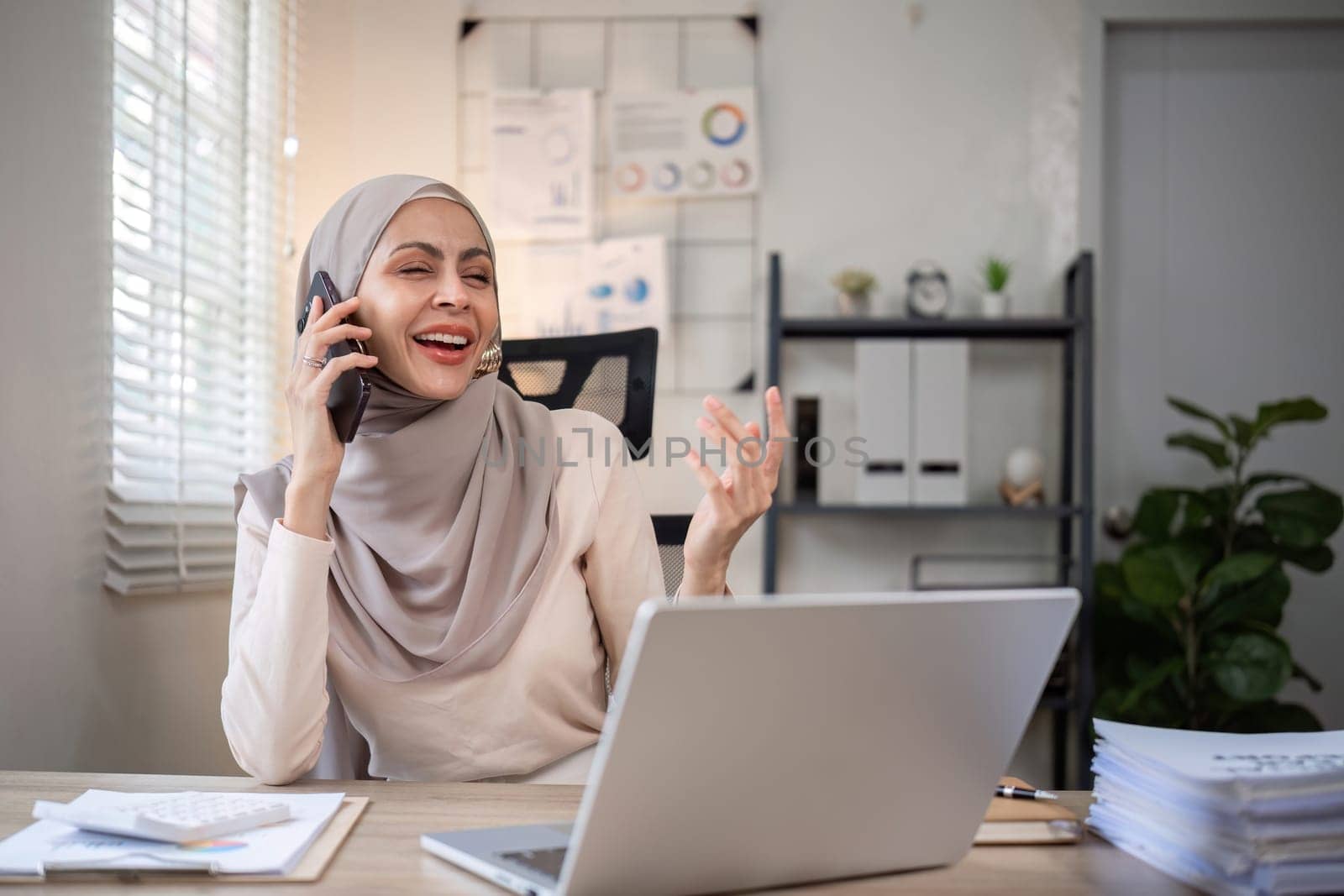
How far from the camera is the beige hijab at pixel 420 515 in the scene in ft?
4.29

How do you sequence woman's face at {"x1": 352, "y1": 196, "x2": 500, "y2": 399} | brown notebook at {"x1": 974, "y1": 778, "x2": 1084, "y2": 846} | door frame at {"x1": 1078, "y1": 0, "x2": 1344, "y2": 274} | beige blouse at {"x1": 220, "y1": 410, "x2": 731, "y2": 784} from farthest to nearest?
door frame at {"x1": 1078, "y1": 0, "x2": 1344, "y2": 274}, woman's face at {"x1": 352, "y1": 196, "x2": 500, "y2": 399}, beige blouse at {"x1": 220, "y1": 410, "x2": 731, "y2": 784}, brown notebook at {"x1": 974, "y1": 778, "x2": 1084, "y2": 846}

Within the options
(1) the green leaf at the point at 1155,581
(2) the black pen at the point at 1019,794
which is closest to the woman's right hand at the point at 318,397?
(2) the black pen at the point at 1019,794

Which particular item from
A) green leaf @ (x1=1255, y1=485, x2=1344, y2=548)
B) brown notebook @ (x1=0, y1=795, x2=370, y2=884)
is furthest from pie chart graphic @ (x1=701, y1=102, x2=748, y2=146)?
brown notebook @ (x1=0, y1=795, x2=370, y2=884)

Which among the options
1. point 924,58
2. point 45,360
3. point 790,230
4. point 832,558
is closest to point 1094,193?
point 924,58

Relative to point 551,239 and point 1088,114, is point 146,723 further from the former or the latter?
point 1088,114

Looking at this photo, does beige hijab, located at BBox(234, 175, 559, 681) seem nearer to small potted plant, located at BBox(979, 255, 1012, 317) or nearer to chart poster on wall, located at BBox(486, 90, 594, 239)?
chart poster on wall, located at BBox(486, 90, 594, 239)

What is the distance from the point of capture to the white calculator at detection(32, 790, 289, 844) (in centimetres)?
77

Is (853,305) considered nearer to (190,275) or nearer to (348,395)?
(190,275)

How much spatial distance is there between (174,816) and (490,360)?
2.73 ft

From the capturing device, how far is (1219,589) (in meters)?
2.67

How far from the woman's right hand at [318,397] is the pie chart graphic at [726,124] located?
6.15 feet

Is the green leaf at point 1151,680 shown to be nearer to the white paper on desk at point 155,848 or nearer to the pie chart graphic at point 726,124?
the pie chart graphic at point 726,124

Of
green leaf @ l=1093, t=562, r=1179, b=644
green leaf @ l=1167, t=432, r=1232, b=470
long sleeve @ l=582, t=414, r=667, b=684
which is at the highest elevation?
green leaf @ l=1167, t=432, r=1232, b=470

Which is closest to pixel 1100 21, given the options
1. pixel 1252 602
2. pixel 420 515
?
pixel 1252 602
